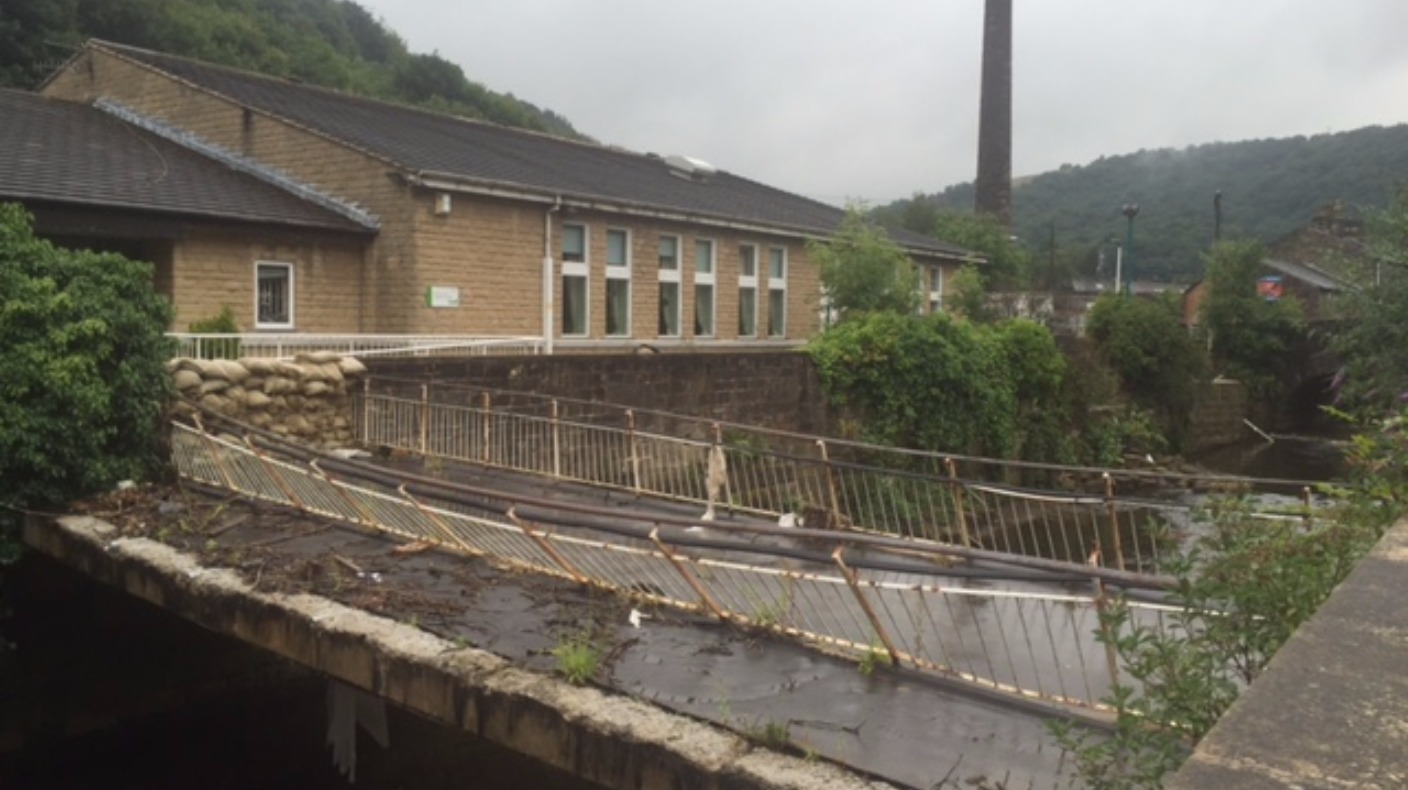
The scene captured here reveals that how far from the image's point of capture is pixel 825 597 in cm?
682

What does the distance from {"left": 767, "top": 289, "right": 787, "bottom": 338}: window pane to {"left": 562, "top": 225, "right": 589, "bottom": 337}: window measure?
6.36 meters

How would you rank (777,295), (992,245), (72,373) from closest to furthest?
(72,373)
(777,295)
(992,245)

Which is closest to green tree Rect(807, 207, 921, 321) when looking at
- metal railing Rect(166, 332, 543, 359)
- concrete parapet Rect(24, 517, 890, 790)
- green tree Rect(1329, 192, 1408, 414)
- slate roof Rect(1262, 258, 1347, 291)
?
metal railing Rect(166, 332, 543, 359)

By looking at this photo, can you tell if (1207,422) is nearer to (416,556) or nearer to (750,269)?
(750,269)

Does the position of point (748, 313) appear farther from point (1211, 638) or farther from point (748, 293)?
point (1211, 638)

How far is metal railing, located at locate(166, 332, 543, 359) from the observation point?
13727 mm

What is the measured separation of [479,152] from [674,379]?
8020 mm

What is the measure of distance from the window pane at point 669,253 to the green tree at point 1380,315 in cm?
1200

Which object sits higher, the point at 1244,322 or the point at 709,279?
the point at 709,279

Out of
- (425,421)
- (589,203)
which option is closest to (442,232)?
(589,203)

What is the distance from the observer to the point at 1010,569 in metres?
6.05

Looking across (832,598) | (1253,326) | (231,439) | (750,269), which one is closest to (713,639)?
(832,598)

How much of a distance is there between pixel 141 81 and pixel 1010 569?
2144 centimetres

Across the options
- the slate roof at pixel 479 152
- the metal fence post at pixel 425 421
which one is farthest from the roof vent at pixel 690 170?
the metal fence post at pixel 425 421
